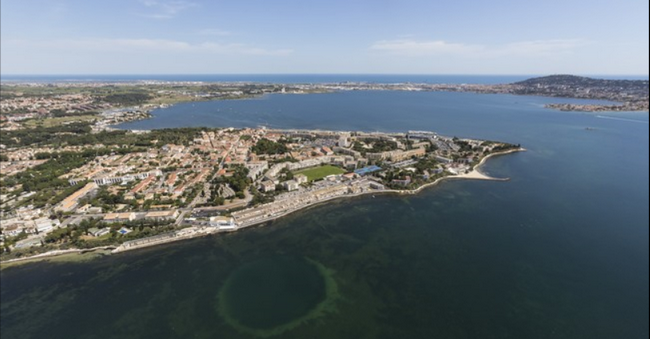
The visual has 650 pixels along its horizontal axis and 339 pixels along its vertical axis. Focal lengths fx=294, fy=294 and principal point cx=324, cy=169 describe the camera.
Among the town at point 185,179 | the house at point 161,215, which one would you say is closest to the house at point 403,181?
the town at point 185,179

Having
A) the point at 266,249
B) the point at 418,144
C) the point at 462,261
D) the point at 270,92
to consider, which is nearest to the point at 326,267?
the point at 266,249

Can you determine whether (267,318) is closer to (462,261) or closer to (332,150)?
(462,261)

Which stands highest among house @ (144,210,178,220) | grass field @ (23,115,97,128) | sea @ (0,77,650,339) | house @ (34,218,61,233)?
grass field @ (23,115,97,128)

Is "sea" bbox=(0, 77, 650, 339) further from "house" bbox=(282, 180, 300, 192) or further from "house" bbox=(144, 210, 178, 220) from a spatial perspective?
"house" bbox=(282, 180, 300, 192)

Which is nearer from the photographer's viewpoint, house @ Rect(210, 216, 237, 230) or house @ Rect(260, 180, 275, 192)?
house @ Rect(210, 216, 237, 230)

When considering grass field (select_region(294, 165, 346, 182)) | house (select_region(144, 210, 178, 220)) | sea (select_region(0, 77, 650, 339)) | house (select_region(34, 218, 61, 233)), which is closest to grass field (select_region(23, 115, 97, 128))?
house (select_region(34, 218, 61, 233))

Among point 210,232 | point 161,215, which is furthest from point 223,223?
point 161,215
